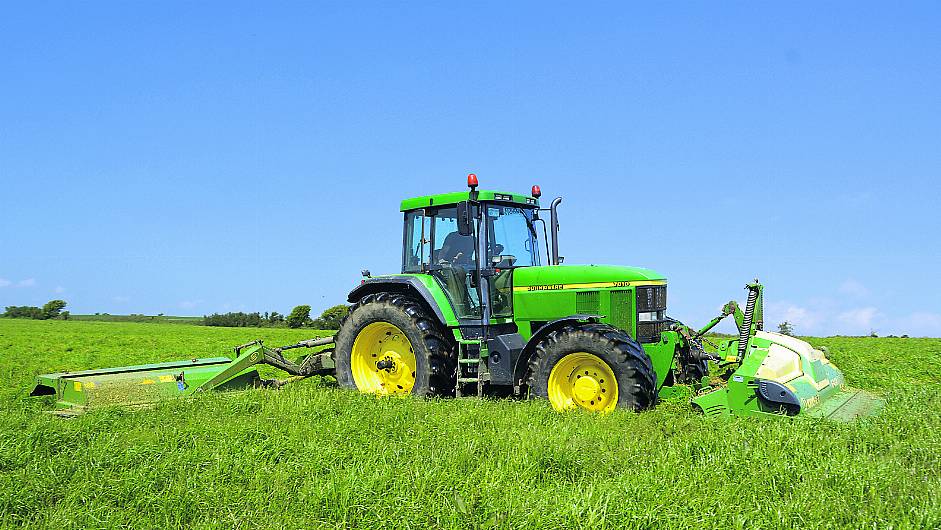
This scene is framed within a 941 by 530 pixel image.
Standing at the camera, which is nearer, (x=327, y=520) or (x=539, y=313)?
(x=327, y=520)

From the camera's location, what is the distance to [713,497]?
15.7 ft

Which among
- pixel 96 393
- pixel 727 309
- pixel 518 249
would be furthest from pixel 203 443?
pixel 727 309

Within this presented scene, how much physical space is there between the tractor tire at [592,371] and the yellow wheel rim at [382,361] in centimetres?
213

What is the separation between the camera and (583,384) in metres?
7.78

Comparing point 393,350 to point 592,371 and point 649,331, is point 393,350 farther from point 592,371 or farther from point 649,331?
point 649,331

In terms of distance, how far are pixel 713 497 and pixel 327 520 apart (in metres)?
2.47

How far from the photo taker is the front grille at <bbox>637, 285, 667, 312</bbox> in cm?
847

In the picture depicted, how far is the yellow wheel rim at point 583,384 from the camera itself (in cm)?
764

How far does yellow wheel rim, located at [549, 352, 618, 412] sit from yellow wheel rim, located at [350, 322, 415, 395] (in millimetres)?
2278

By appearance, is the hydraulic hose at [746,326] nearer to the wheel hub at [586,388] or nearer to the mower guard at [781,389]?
the mower guard at [781,389]

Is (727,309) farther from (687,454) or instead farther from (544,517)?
(544,517)

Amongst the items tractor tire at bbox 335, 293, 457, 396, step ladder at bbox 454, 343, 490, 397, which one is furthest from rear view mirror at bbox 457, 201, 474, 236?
step ladder at bbox 454, 343, 490, 397

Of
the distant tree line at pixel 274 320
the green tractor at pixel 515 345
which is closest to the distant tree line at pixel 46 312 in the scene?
the distant tree line at pixel 274 320

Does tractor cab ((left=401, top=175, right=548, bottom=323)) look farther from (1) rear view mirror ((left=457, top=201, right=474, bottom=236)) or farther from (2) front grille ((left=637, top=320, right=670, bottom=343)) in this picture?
(2) front grille ((left=637, top=320, right=670, bottom=343))
